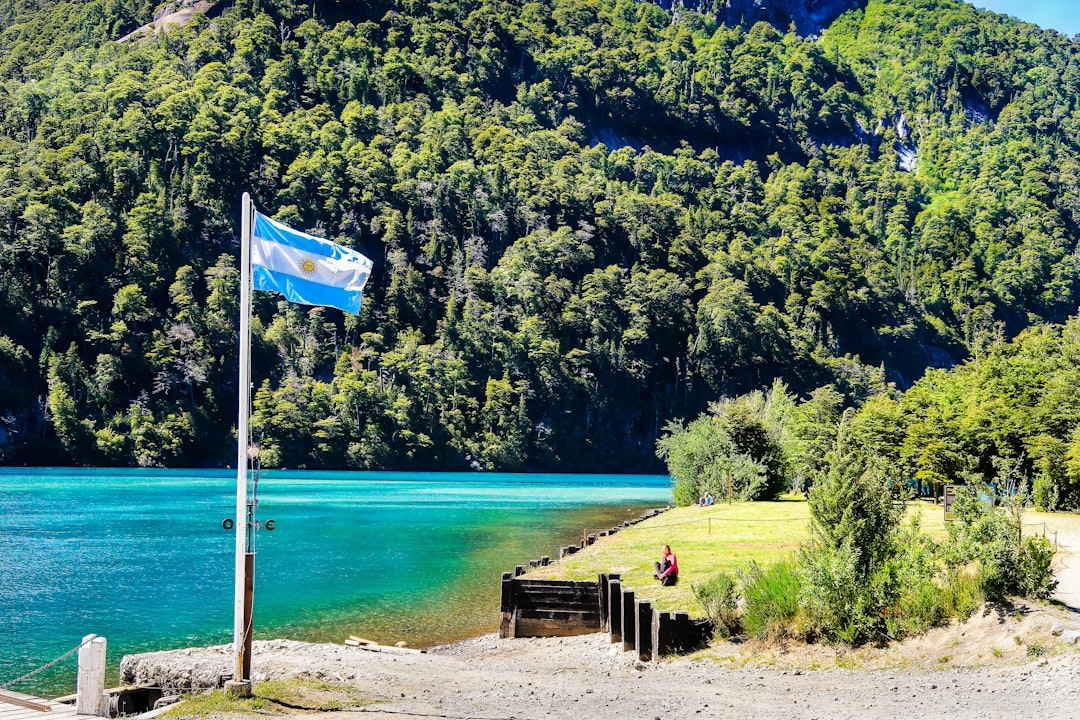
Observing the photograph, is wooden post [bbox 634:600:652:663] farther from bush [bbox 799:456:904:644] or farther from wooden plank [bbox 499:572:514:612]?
wooden plank [bbox 499:572:514:612]

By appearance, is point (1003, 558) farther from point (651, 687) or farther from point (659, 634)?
point (651, 687)

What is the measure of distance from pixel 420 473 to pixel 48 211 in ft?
240

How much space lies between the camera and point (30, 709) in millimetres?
15578

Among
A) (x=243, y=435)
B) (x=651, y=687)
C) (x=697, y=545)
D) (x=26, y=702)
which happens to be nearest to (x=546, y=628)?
(x=651, y=687)

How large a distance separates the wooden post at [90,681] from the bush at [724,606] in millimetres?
10746

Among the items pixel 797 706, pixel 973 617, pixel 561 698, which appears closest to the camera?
pixel 797 706

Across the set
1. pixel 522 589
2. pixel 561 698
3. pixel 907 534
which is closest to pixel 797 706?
pixel 561 698

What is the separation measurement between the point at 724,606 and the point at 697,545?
50.8ft

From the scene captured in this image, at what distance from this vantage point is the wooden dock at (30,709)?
1506 centimetres

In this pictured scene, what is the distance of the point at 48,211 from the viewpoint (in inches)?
6703

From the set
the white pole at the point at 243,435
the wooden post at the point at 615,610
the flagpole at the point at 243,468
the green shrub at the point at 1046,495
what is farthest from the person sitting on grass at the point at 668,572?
the green shrub at the point at 1046,495

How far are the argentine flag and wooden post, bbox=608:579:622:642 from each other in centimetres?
923

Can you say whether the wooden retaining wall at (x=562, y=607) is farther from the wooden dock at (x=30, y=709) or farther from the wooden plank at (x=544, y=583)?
the wooden dock at (x=30, y=709)

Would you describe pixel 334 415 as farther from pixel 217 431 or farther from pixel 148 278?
pixel 148 278
